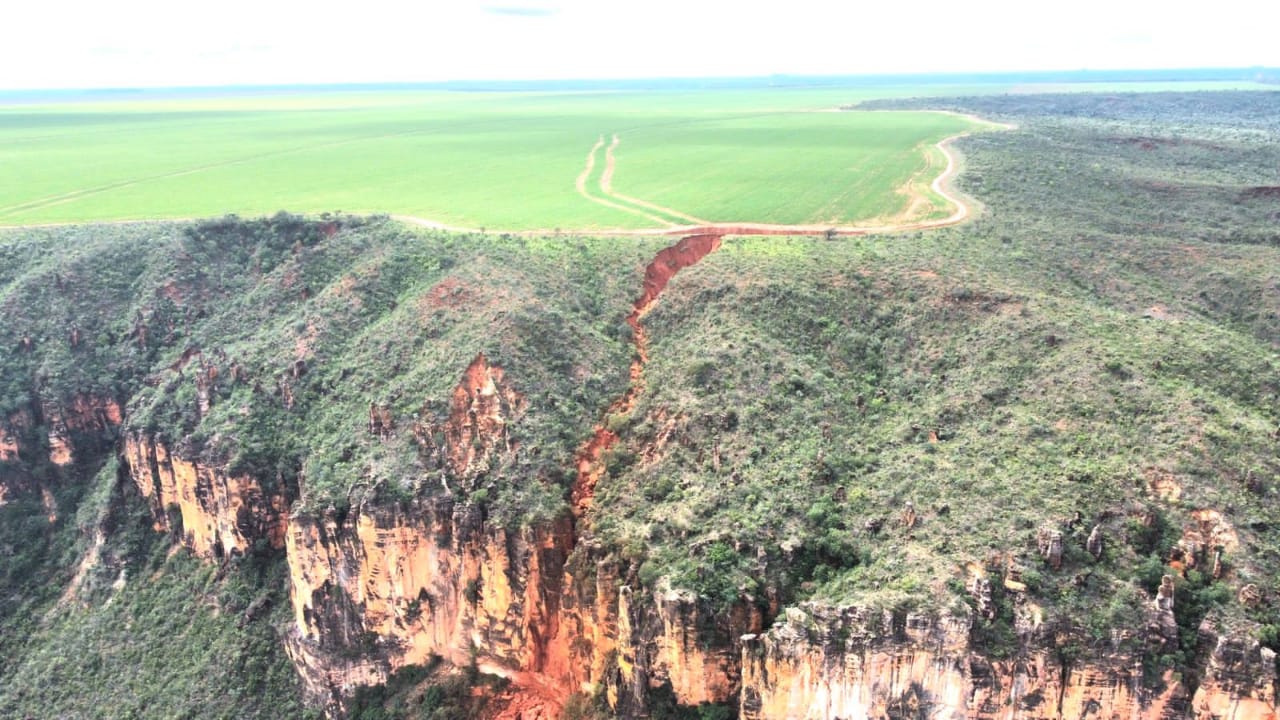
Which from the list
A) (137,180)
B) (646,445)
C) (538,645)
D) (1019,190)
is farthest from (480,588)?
(137,180)

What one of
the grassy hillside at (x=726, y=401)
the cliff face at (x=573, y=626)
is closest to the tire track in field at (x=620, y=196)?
the grassy hillside at (x=726, y=401)

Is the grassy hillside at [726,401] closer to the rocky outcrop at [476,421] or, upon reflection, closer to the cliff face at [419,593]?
the rocky outcrop at [476,421]

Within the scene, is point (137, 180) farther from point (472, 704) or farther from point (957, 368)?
point (957, 368)

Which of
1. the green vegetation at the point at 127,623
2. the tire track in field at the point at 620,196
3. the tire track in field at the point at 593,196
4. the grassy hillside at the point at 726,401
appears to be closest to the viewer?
the grassy hillside at the point at 726,401

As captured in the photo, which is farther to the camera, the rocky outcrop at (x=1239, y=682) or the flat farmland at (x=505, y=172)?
the flat farmland at (x=505, y=172)

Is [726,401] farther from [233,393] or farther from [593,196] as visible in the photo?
[593,196]

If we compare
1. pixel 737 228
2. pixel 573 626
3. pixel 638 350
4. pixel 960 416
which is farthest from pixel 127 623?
pixel 737 228

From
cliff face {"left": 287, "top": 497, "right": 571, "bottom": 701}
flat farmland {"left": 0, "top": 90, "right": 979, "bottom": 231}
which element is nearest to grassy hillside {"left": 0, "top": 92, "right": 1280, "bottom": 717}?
cliff face {"left": 287, "top": 497, "right": 571, "bottom": 701}
